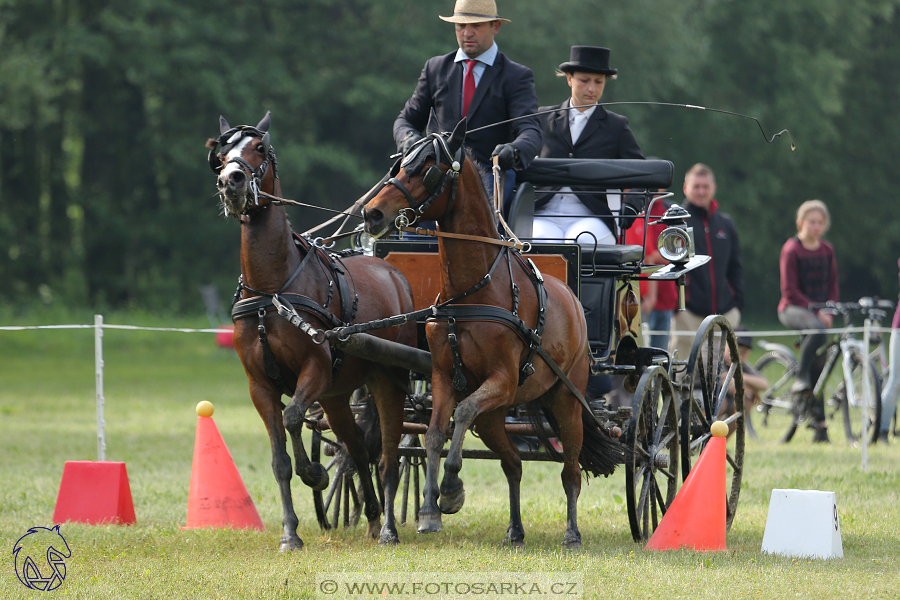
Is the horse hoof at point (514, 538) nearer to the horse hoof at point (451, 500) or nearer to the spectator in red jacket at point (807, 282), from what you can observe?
the horse hoof at point (451, 500)

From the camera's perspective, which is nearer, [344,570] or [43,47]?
[344,570]

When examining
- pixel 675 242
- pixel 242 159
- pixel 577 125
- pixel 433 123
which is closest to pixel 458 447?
pixel 242 159

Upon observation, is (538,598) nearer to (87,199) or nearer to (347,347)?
(347,347)

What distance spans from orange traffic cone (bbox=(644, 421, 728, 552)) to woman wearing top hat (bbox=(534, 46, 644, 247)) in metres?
1.87

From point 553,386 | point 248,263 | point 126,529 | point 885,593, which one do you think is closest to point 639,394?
point 553,386

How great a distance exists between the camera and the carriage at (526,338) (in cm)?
569

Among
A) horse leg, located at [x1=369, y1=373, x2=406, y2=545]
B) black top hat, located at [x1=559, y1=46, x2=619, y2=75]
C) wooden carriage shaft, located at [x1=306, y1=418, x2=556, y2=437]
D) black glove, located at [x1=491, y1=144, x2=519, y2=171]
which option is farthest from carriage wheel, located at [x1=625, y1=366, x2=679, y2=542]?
black top hat, located at [x1=559, y1=46, x2=619, y2=75]

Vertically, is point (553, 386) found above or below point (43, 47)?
below

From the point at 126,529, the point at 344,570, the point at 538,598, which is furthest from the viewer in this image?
the point at 126,529

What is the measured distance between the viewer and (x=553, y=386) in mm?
6250

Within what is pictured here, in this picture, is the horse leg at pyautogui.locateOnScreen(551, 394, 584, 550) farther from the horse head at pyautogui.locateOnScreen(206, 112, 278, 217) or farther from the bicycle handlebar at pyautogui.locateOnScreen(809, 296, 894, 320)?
the bicycle handlebar at pyautogui.locateOnScreen(809, 296, 894, 320)

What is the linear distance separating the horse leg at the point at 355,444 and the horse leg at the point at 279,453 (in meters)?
0.57

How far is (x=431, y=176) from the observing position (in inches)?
214

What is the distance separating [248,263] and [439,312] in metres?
1.09
